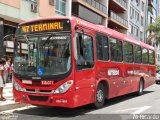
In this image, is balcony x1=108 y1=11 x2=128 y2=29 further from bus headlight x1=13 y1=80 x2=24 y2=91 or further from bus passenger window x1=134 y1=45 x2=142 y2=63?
bus headlight x1=13 y1=80 x2=24 y2=91

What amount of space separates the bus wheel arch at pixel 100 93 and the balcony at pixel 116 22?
36.4 m

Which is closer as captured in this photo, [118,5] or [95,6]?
[95,6]

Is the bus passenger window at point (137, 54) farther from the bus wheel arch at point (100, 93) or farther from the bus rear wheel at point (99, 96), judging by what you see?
the bus rear wheel at point (99, 96)

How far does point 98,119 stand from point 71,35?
102 inches

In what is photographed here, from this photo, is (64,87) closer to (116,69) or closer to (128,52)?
(116,69)

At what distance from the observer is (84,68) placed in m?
11.7

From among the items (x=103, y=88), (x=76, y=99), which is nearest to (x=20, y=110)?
(x=76, y=99)

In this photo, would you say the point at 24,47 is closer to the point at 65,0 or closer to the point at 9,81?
the point at 9,81

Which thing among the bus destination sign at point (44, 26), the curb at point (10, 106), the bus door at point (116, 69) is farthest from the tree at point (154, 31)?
the bus destination sign at point (44, 26)

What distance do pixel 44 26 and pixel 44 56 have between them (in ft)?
3.31

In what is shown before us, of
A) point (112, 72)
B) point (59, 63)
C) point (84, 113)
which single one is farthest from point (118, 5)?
point (59, 63)

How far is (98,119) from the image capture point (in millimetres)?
10625

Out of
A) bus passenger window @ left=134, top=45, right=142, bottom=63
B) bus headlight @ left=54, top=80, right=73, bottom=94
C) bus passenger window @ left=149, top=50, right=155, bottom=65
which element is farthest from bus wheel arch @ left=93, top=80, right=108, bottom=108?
bus passenger window @ left=149, top=50, right=155, bottom=65

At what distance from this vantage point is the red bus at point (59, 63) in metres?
11.0
